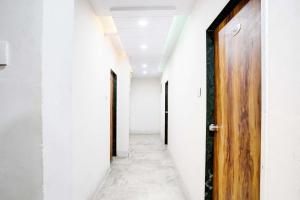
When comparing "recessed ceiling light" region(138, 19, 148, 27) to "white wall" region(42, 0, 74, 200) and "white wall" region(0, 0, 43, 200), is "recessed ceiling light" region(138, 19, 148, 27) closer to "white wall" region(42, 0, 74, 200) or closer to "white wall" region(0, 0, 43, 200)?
"white wall" region(42, 0, 74, 200)

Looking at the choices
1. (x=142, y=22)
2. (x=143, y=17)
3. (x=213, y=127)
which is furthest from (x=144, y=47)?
(x=213, y=127)

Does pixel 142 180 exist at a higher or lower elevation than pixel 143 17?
lower

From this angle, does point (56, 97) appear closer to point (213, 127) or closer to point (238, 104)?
point (238, 104)

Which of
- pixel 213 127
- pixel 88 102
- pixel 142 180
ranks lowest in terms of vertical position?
pixel 142 180

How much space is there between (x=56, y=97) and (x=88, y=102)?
3.83ft

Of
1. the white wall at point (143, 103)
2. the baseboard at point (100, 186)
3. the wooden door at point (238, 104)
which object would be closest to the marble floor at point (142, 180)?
the baseboard at point (100, 186)

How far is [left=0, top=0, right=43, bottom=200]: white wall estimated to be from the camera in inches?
30.9

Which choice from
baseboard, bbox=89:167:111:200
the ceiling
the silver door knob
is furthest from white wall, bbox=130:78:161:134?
the silver door knob

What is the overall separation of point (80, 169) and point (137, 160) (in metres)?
2.24

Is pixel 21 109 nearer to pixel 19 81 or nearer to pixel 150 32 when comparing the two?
pixel 19 81

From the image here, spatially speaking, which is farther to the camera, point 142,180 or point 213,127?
point 142,180

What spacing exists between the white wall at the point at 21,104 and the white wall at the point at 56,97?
0.11 ft
